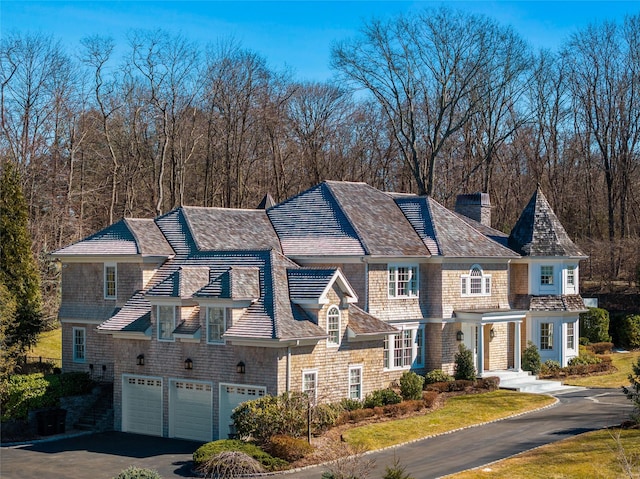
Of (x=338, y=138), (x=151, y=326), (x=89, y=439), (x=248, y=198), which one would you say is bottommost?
(x=89, y=439)

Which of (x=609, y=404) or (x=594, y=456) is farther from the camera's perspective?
(x=609, y=404)

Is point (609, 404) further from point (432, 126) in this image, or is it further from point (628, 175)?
point (432, 126)

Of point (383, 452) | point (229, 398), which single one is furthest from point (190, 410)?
point (383, 452)

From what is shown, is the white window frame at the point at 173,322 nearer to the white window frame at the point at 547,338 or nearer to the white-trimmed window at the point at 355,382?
the white-trimmed window at the point at 355,382

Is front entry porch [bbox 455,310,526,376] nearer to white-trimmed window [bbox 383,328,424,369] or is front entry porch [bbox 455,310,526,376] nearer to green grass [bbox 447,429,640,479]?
white-trimmed window [bbox 383,328,424,369]

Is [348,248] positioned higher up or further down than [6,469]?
higher up

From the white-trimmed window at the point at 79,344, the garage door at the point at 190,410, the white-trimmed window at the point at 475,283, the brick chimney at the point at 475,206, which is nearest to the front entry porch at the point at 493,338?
the white-trimmed window at the point at 475,283

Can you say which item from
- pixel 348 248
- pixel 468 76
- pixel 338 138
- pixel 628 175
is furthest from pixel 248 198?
pixel 348 248
